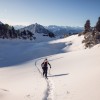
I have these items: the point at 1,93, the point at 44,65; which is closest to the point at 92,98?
the point at 1,93

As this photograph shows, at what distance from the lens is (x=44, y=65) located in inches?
1184

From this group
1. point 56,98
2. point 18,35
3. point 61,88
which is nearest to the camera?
point 56,98

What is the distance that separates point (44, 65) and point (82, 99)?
587 inches

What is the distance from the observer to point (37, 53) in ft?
266

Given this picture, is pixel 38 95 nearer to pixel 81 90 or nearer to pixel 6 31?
pixel 81 90

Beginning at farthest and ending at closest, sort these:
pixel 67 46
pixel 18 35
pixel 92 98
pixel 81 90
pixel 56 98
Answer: pixel 18 35 < pixel 67 46 < pixel 81 90 < pixel 56 98 < pixel 92 98

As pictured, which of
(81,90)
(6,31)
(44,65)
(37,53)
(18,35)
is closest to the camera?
(81,90)

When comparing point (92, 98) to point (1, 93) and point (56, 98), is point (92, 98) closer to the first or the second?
point (56, 98)

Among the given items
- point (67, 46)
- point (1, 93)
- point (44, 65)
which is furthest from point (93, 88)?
point (67, 46)

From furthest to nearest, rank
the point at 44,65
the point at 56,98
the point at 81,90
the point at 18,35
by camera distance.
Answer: the point at 18,35, the point at 44,65, the point at 81,90, the point at 56,98

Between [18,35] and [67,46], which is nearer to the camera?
[67,46]

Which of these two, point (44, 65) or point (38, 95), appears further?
point (44, 65)

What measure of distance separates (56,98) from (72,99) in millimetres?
1205

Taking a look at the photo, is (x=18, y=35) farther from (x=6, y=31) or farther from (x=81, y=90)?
(x=81, y=90)
